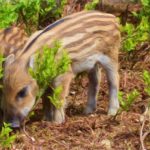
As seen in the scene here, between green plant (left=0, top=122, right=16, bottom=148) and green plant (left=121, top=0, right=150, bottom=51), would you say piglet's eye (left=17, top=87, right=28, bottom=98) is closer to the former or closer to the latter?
green plant (left=0, top=122, right=16, bottom=148)

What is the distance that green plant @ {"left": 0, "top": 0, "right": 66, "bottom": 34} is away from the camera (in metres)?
6.40

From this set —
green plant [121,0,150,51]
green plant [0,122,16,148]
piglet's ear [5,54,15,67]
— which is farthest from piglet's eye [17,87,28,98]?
green plant [121,0,150,51]

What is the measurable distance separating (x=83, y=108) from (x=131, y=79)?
75 cm

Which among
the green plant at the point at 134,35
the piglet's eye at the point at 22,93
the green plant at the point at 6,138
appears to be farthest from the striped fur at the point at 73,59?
the green plant at the point at 6,138

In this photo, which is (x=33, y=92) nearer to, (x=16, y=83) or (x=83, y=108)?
(x=16, y=83)

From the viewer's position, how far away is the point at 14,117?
583cm

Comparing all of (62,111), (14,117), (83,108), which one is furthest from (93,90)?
(14,117)

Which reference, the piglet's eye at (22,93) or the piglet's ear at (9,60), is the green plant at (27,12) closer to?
the piglet's ear at (9,60)

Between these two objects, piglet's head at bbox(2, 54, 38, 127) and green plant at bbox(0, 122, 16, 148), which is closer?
green plant at bbox(0, 122, 16, 148)

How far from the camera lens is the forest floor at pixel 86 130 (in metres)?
5.79

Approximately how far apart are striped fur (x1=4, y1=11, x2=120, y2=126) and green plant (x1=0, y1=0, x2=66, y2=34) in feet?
1.20

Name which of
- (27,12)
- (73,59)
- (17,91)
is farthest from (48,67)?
(27,12)

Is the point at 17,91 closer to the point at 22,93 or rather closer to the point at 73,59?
the point at 22,93

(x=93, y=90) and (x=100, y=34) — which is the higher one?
(x=100, y=34)
